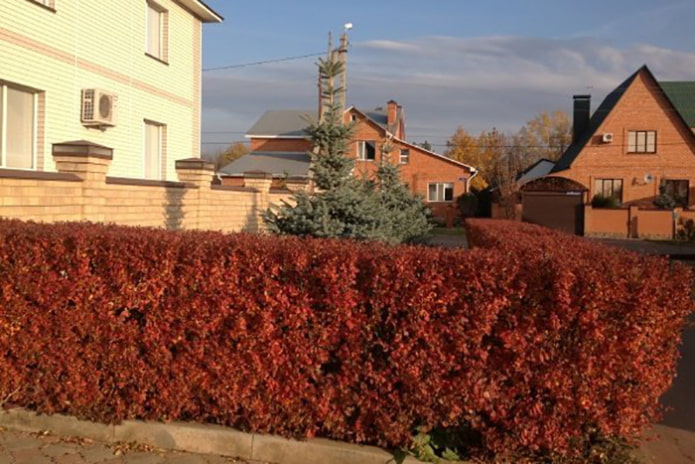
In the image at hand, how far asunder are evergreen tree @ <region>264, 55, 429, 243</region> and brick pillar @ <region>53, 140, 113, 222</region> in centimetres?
246

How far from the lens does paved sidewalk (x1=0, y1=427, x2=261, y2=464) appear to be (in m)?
4.20

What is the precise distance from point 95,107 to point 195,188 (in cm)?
250

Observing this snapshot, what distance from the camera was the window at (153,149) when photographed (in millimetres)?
16750

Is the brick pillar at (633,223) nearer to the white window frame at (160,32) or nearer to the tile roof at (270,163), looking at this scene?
the tile roof at (270,163)

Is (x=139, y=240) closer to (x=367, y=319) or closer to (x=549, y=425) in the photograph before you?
(x=367, y=319)

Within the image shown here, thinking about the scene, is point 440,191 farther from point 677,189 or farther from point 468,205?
point 677,189

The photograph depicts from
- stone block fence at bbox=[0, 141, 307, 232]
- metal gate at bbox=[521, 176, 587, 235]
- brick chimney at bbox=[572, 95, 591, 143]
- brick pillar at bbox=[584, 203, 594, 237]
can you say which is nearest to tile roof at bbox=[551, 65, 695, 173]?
brick chimney at bbox=[572, 95, 591, 143]

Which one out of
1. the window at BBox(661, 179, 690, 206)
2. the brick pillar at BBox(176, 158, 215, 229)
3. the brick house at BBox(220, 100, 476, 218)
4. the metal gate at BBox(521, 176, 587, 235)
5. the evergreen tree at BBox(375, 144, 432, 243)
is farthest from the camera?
the brick house at BBox(220, 100, 476, 218)

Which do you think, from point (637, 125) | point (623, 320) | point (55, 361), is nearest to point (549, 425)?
point (623, 320)

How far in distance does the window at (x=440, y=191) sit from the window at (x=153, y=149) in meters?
32.9

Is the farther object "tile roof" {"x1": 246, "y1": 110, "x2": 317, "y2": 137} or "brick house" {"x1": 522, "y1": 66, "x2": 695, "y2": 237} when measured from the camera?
"tile roof" {"x1": 246, "y1": 110, "x2": 317, "y2": 137}

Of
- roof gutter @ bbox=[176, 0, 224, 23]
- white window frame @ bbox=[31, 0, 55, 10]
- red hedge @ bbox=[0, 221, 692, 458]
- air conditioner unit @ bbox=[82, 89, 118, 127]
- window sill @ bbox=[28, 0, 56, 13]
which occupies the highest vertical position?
roof gutter @ bbox=[176, 0, 224, 23]

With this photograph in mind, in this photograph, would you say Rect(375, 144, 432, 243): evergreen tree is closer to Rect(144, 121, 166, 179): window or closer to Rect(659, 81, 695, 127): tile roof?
Rect(144, 121, 166, 179): window

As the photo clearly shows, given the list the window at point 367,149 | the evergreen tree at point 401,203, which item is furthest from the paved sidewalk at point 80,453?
the window at point 367,149
